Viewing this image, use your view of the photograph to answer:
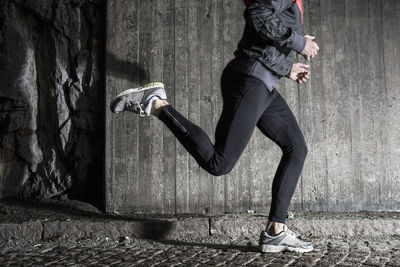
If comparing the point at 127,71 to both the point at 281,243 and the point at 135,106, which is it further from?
the point at 281,243

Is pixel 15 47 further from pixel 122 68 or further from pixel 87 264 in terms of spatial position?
pixel 87 264

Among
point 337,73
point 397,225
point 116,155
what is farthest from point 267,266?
point 337,73

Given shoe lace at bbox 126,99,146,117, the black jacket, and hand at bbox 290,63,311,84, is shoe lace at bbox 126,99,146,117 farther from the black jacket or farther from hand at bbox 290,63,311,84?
hand at bbox 290,63,311,84

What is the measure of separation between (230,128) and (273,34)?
0.59 metres

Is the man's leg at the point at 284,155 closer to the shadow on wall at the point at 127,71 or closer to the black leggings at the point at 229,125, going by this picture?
the black leggings at the point at 229,125

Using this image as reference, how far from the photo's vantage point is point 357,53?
15.5ft

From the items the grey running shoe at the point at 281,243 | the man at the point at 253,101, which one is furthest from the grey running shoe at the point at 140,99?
the grey running shoe at the point at 281,243

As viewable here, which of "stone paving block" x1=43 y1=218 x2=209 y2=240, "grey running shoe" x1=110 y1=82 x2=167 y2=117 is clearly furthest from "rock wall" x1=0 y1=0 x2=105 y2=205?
"grey running shoe" x1=110 y1=82 x2=167 y2=117

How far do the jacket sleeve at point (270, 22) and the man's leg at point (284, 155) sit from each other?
425 mm

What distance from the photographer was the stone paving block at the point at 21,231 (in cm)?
359

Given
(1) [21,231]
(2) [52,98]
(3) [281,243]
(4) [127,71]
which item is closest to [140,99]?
(3) [281,243]

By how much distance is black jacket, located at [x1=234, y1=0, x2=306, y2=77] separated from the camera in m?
2.50

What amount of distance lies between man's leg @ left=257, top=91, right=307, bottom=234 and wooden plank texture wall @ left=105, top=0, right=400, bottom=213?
176 centimetres

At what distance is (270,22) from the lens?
2504 millimetres
